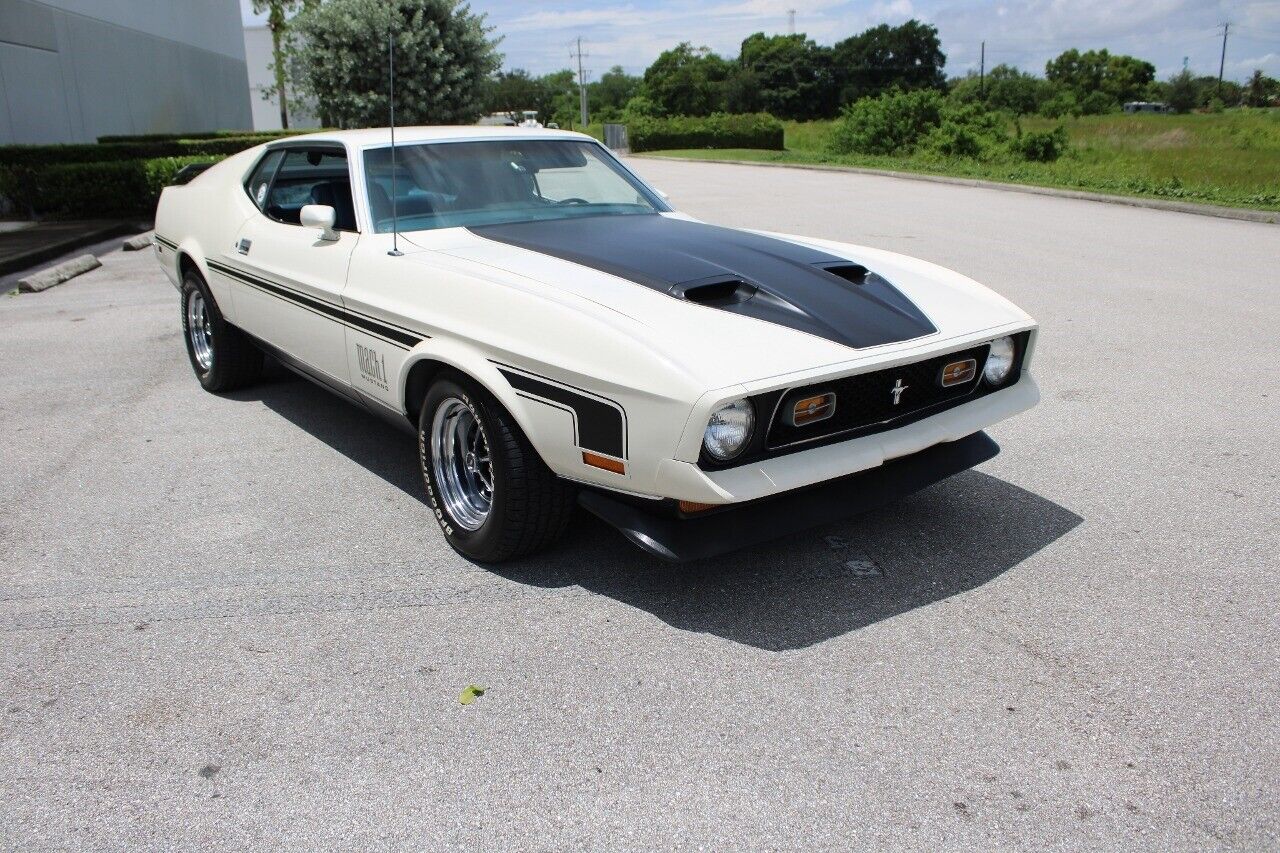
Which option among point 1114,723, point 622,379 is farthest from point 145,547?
point 1114,723

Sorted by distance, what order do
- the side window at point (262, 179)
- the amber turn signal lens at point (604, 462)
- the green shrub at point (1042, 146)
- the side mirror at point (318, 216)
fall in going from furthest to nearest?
the green shrub at point (1042, 146) → the side window at point (262, 179) → the side mirror at point (318, 216) → the amber turn signal lens at point (604, 462)

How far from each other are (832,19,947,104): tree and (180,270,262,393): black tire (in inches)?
3992

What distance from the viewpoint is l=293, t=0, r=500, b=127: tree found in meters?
24.2

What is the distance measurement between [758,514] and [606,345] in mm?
699

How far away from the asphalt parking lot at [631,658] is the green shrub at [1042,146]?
26.2m

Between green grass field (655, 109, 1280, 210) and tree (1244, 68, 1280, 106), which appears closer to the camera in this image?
green grass field (655, 109, 1280, 210)

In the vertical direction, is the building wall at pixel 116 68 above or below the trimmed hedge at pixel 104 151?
above

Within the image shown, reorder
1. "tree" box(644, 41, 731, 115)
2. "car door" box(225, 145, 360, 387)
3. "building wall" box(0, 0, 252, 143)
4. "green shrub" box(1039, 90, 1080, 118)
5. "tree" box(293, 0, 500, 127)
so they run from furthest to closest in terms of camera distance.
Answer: "tree" box(644, 41, 731, 115) < "green shrub" box(1039, 90, 1080, 118) < "tree" box(293, 0, 500, 127) < "building wall" box(0, 0, 252, 143) < "car door" box(225, 145, 360, 387)

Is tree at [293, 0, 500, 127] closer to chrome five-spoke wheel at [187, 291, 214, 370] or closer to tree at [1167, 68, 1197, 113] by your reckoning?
chrome five-spoke wheel at [187, 291, 214, 370]

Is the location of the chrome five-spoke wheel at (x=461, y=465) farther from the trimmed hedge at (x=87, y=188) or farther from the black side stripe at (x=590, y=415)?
the trimmed hedge at (x=87, y=188)

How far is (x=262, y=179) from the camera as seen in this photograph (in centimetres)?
514

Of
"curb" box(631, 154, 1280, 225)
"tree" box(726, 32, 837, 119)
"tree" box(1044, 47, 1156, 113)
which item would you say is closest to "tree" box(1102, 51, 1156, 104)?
→ "tree" box(1044, 47, 1156, 113)

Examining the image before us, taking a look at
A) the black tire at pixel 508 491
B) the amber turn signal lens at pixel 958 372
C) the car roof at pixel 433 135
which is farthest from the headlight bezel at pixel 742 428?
the car roof at pixel 433 135

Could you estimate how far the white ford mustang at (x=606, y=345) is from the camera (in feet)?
9.48
